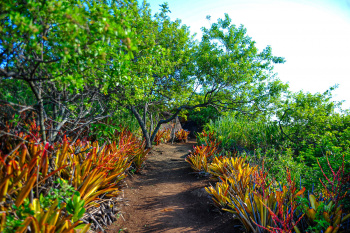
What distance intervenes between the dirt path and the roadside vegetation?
0.33 metres

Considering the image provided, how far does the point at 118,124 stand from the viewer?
6250 millimetres

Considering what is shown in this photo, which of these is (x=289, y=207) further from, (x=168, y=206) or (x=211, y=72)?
(x=211, y=72)

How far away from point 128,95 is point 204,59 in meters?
3.88

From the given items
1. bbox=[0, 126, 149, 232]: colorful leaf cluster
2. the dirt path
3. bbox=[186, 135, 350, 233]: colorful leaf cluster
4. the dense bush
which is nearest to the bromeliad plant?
bbox=[186, 135, 350, 233]: colorful leaf cluster

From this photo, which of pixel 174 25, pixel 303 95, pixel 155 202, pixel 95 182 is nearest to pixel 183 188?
pixel 155 202

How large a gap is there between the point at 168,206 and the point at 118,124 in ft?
11.1

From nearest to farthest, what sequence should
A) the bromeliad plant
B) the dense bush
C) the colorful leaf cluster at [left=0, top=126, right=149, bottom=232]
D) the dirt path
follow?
the colorful leaf cluster at [left=0, top=126, right=149, bottom=232]
the bromeliad plant
the dirt path
the dense bush

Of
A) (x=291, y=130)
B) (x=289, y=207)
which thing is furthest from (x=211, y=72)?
(x=289, y=207)

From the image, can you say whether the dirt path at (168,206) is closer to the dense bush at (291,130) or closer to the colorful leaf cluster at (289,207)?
the colorful leaf cluster at (289,207)

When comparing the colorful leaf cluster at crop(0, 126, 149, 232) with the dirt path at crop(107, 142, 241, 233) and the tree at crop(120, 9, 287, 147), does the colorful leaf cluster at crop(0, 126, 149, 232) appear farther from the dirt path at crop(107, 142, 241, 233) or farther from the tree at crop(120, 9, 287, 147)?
the tree at crop(120, 9, 287, 147)

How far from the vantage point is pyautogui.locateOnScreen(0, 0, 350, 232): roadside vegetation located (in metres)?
2.00

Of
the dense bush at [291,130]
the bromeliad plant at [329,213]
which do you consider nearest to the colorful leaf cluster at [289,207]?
the bromeliad plant at [329,213]

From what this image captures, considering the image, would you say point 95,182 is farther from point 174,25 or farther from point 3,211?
point 174,25

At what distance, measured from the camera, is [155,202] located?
413 cm
